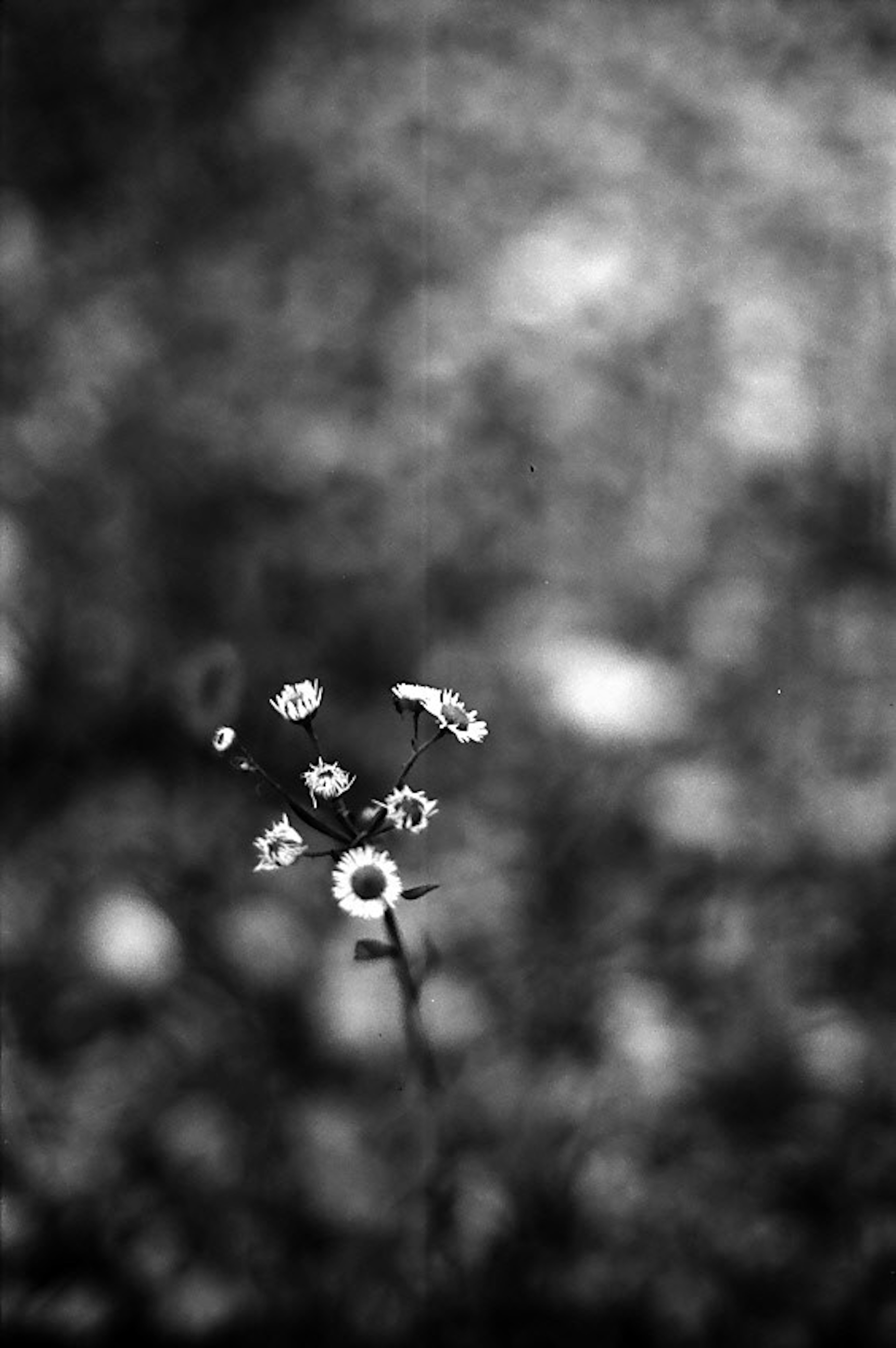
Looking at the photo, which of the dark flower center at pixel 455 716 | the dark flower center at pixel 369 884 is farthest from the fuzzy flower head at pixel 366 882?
the dark flower center at pixel 455 716

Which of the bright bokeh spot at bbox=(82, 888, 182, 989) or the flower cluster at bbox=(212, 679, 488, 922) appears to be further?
the bright bokeh spot at bbox=(82, 888, 182, 989)

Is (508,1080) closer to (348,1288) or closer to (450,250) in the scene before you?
(348,1288)

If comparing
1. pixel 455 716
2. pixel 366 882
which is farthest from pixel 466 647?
pixel 366 882

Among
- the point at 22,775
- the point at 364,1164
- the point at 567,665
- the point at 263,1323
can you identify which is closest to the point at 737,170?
the point at 567,665

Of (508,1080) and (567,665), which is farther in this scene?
(567,665)

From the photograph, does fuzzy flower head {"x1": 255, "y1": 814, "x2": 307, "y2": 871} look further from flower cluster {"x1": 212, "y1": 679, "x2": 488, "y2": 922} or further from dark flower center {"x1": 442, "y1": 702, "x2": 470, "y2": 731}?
dark flower center {"x1": 442, "y1": 702, "x2": 470, "y2": 731}

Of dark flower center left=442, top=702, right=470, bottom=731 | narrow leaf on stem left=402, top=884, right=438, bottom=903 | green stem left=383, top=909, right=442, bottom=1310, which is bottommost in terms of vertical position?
green stem left=383, top=909, right=442, bottom=1310

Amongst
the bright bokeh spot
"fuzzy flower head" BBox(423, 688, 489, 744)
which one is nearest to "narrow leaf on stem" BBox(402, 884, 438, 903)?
"fuzzy flower head" BBox(423, 688, 489, 744)
